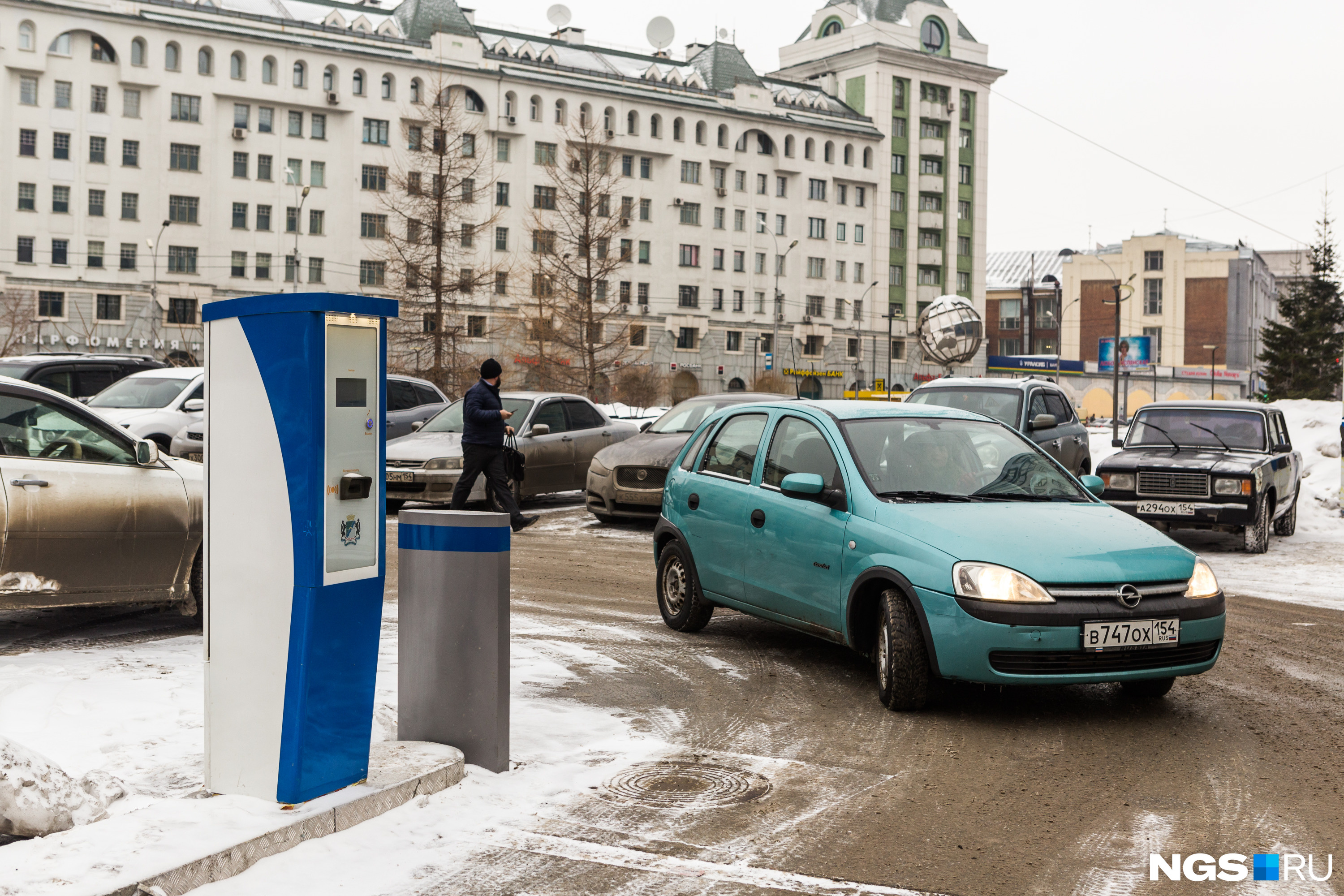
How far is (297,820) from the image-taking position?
433cm

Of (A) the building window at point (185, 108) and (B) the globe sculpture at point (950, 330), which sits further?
(A) the building window at point (185, 108)

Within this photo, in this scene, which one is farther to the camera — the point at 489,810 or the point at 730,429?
the point at 730,429

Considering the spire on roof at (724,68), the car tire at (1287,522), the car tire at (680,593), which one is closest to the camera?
the car tire at (680,593)

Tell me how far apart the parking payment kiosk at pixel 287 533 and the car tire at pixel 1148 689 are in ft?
14.1

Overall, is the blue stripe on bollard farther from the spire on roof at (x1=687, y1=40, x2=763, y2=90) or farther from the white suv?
the spire on roof at (x1=687, y1=40, x2=763, y2=90)

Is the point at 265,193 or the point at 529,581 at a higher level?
the point at 265,193

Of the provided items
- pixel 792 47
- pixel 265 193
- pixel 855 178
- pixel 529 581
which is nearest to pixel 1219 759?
pixel 529 581

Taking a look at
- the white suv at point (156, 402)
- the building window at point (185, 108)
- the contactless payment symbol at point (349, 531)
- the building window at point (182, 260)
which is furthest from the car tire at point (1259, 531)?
the building window at point (185, 108)

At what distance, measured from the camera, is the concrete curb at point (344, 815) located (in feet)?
12.6

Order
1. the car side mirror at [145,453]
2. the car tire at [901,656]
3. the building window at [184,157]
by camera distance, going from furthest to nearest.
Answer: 1. the building window at [184,157]
2. the car side mirror at [145,453]
3. the car tire at [901,656]

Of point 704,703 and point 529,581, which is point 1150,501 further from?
point 704,703

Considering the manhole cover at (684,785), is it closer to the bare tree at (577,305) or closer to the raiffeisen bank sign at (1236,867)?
the raiffeisen bank sign at (1236,867)

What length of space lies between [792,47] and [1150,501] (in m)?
98.6

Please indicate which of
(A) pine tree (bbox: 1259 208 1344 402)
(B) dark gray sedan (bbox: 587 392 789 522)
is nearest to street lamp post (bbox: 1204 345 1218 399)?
(A) pine tree (bbox: 1259 208 1344 402)
